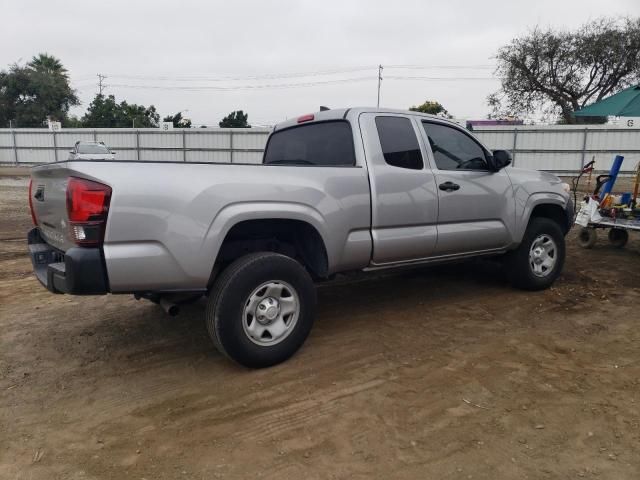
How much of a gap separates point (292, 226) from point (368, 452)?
1.80 m

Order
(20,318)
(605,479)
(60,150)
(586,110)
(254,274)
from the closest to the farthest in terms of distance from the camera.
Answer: (605,479) → (254,274) → (20,318) → (586,110) → (60,150)

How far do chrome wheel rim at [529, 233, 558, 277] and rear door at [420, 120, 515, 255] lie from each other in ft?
1.78

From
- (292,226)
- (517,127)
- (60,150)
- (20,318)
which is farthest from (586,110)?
(60,150)

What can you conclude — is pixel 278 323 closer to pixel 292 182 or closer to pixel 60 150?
pixel 292 182

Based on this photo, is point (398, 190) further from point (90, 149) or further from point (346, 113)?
point (90, 149)

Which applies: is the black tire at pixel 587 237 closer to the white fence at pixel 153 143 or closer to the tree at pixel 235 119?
the white fence at pixel 153 143

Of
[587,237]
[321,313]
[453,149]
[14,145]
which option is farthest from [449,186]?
[14,145]

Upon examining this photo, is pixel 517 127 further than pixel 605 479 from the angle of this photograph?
Yes

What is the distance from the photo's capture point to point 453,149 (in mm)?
4980

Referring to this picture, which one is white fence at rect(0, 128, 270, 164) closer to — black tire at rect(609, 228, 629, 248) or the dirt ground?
black tire at rect(609, 228, 629, 248)

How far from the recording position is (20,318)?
15.8 feet

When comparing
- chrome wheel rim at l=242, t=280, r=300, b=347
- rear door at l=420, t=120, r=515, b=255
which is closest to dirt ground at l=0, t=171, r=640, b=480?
chrome wheel rim at l=242, t=280, r=300, b=347

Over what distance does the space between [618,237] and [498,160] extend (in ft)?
14.2

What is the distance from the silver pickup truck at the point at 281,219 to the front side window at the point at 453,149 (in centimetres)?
1
